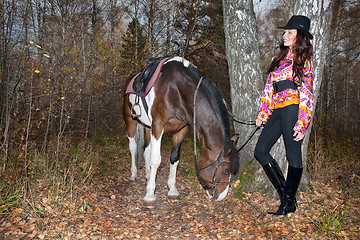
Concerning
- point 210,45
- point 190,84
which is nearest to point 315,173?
point 190,84

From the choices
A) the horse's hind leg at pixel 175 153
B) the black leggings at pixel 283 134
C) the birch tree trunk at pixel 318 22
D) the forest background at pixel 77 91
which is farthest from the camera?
the horse's hind leg at pixel 175 153

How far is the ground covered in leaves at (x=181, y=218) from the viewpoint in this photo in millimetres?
2507

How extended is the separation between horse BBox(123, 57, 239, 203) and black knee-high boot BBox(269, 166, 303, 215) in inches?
22.8

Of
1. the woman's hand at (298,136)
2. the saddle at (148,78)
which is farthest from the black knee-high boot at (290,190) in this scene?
the saddle at (148,78)

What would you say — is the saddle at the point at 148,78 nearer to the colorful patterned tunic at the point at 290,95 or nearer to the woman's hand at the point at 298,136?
the colorful patterned tunic at the point at 290,95

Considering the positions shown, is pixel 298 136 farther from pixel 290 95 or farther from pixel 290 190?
pixel 290 190

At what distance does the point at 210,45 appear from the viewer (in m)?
8.11

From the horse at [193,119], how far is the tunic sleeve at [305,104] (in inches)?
30.3

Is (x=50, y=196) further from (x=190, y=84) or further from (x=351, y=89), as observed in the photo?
(x=351, y=89)

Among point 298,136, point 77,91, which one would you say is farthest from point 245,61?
point 77,91

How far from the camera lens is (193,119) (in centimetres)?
320

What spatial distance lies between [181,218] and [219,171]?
910mm

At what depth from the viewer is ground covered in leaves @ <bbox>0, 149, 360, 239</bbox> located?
8.23 ft

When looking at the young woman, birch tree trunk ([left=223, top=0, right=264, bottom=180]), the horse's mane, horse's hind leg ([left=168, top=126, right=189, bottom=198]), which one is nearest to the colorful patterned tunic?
the young woman
